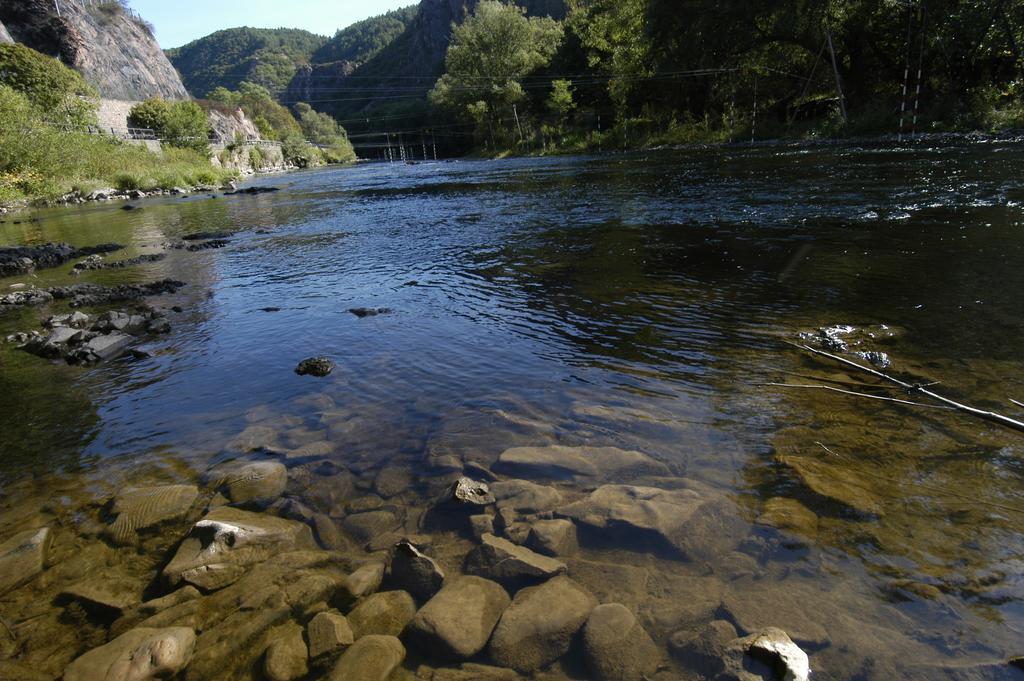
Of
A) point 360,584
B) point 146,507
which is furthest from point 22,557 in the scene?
point 360,584

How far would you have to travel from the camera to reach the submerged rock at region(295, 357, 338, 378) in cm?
720

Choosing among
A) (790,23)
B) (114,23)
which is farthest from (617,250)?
(114,23)

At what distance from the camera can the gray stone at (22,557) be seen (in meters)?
3.76

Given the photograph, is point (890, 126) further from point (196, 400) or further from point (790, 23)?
point (196, 400)

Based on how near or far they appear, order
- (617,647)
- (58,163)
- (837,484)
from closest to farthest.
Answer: (617,647)
(837,484)
(58,163)

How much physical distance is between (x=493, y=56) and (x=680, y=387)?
98.7m

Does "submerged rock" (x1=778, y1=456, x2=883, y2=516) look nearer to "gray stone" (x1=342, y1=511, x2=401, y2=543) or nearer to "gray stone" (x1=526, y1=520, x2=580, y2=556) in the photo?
"gray stone" (x1=526, y1=520, x2=580, y2=556)

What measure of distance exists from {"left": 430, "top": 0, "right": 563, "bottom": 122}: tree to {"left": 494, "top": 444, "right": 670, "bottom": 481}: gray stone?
90675 millimetres

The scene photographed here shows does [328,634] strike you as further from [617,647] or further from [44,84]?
[44,84]

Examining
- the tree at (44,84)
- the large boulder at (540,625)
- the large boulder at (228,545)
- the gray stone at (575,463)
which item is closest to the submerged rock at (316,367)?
the large boulder at (228,545)

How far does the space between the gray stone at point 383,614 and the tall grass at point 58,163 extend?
45656 mm

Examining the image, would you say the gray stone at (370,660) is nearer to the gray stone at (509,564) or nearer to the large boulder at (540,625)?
the large boulder at (540,625)

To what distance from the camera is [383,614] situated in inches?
130

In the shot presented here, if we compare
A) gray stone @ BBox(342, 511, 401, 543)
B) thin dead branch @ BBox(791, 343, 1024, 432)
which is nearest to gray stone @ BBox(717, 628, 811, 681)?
thin dead branch @ BBox(791, 343, 1024, 432)
